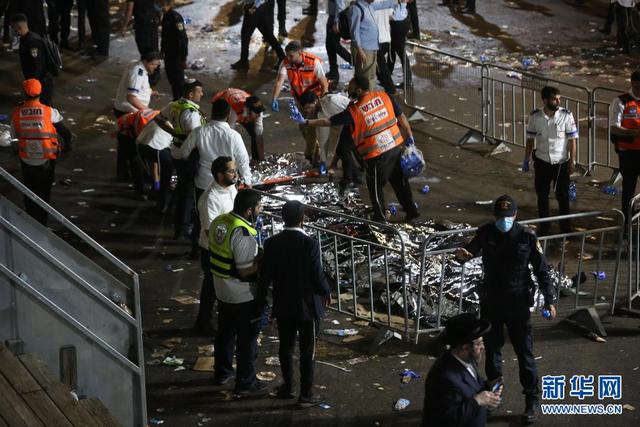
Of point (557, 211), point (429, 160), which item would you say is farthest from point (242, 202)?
point (429, 160)

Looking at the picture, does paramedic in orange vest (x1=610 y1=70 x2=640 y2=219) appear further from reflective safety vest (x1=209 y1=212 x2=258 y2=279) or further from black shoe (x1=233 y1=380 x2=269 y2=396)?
reflective safety vest (x1=209 y1=212 x2=258 y2=279)

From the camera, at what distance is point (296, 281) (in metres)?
8.09

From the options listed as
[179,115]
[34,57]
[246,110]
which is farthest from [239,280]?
[34,57]

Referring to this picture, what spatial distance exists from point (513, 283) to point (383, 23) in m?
8.07

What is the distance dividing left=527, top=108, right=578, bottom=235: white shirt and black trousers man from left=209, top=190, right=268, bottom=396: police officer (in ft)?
13.5

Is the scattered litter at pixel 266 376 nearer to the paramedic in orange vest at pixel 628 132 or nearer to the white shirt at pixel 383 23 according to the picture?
the paramedic in orange vest at pixel 628 132

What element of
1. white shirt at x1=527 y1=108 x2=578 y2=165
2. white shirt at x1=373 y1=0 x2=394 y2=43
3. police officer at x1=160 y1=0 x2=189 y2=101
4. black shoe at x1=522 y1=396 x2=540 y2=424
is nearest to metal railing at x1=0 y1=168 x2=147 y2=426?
black shoe at x1=522 y1=396 x2=540 y2=424

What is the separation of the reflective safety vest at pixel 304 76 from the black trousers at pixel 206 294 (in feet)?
14.7

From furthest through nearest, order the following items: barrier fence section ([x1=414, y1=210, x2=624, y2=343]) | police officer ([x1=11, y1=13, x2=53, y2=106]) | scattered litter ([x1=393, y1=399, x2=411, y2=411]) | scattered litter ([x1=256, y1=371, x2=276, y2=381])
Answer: police officer ([x1=11, y1=13, x2=53, y2=106]) → barrier fence section ([x1=414, y1=210, x2=624, y2=343]) → scattered litter ([x1=256, y1=371, x2=276, y2=381]) → scattered litter ([x1=393, y1=399, x2=411, y2=411])

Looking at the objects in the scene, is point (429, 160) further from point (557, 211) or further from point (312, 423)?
point (312, 423)

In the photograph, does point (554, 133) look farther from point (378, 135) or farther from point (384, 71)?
point (384, 71)

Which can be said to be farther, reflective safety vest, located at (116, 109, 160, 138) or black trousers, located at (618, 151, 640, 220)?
reflective safety vest, located at (116, 109, 160, 138)

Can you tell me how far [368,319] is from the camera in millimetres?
9688

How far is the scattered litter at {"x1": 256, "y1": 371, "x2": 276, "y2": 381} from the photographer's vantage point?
8.92m
